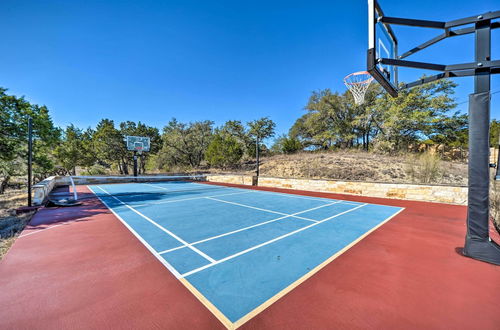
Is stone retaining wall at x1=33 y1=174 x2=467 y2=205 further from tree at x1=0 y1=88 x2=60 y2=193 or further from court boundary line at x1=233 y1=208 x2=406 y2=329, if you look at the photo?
court boundary line at x1=233 y1=208 x2=406 y2=329

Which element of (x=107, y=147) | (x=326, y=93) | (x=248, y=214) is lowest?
(x=248, y=214)

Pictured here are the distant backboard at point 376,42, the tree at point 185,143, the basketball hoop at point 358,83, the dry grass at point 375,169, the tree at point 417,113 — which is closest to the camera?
the distant backboard at point 376,42

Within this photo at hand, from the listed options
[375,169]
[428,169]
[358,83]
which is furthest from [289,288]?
[375,169]

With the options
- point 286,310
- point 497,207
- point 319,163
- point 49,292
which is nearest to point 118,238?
point 49,292

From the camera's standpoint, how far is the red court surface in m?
2.05

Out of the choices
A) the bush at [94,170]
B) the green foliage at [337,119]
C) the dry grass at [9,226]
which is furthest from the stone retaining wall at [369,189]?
the green foliage at [337,119]

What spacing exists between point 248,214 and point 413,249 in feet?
13.6

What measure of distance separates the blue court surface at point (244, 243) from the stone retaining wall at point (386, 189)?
235cm

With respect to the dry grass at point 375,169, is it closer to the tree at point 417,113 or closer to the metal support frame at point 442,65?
the tree at point 417,113

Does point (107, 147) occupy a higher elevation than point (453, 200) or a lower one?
higher

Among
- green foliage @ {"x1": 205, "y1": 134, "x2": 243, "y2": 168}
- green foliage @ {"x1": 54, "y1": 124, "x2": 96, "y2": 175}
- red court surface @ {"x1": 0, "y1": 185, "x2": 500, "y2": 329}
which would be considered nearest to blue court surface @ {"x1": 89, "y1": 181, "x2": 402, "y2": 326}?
red court surface @ {"x1": 0, "y1": 185, "x2": 500, "y2": 329}

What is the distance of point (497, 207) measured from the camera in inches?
239

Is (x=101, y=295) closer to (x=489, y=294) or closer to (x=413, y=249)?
(x=489, y=294)

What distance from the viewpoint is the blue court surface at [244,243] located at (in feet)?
8.25
